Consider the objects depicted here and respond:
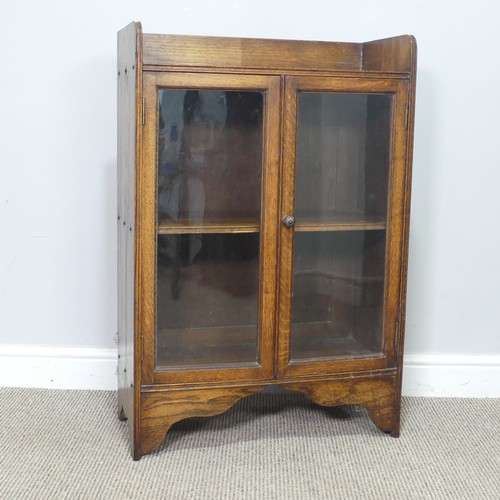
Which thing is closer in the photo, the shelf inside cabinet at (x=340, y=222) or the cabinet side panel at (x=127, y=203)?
the cabinet side panel at (x=127, y=203)

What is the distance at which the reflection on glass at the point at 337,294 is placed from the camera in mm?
1732

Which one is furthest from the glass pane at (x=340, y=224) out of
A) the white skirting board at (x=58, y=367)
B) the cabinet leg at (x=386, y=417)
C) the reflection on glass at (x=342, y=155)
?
the white skirting board at (x=58, y=367)

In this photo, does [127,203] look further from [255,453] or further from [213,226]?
[255,453]

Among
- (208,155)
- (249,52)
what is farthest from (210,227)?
(249,52)

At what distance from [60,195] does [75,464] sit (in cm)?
63

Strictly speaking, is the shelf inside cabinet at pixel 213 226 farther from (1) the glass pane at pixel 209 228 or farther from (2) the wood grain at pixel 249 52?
(2) the wood grain at pixel 249 52

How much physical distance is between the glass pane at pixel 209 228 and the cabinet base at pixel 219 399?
0.06m

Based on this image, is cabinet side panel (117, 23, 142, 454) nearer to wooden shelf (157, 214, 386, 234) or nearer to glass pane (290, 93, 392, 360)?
wooden shelf (157, 214, 386, 234)

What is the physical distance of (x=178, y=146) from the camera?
1647 millimetres

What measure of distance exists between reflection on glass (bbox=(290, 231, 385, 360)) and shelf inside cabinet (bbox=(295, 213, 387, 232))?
1 cm

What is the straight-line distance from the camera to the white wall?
1939 mm

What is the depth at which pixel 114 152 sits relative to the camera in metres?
1.98

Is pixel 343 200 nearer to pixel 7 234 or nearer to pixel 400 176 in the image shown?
pixel 400 176

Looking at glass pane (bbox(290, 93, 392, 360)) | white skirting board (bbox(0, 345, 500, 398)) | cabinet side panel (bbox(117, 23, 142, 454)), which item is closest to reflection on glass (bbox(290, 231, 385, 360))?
glass pane (bbox(290, 93, 392, 360))
